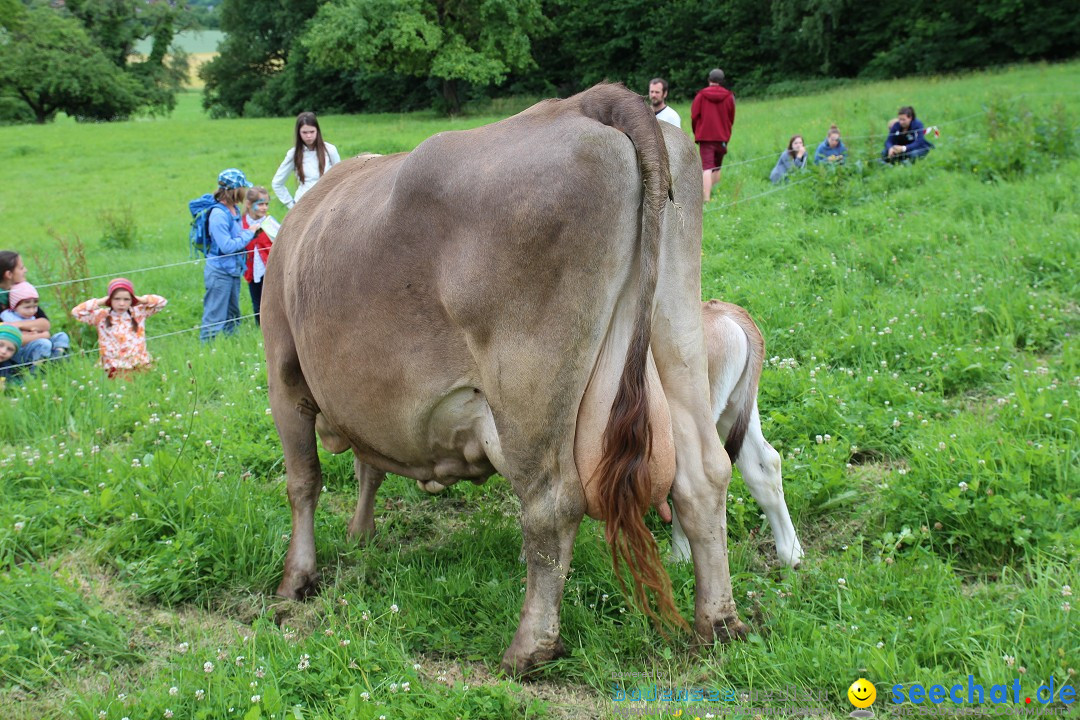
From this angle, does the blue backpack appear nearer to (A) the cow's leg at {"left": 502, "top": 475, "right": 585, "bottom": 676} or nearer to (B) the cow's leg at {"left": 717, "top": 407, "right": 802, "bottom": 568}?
(B) the cow's leg at {"left": 717, "top": 407, "right": 802, "bottom": 568}

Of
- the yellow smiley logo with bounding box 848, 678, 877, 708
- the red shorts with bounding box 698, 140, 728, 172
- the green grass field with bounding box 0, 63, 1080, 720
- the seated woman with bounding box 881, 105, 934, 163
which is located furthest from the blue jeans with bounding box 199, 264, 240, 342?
the seated woman with bounding box 881, 105, 934, 163

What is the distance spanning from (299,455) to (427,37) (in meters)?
35.8

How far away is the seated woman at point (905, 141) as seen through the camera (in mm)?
11383

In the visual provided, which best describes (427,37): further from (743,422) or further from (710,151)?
(743,422)

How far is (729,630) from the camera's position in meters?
3.16

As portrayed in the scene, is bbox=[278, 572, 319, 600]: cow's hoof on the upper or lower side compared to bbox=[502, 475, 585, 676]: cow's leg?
lower

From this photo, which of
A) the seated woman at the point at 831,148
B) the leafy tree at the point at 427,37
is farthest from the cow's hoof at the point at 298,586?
the leafy tree at the point at 427,37

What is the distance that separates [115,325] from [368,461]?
13.1ft

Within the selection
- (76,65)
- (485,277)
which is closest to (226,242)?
(485,277)

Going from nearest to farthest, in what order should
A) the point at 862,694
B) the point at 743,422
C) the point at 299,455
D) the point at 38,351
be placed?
the point at 862,694 < the point at 743,422 < the point at 299,455 < the point at 38,351

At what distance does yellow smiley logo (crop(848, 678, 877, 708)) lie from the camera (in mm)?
2752

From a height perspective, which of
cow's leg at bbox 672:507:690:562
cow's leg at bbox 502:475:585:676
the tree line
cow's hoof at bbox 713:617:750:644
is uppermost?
the tree line

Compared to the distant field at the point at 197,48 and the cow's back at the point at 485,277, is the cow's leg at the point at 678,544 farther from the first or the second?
the distant field at the point at 197,48

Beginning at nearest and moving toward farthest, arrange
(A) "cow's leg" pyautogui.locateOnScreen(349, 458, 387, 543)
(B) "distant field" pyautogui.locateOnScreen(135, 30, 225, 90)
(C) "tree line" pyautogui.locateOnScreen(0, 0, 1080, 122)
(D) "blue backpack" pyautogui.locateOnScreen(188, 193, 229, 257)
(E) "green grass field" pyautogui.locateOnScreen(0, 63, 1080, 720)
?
(E) "green grass field" pyautogui.locateOnScreen(0, 63, 1080, 720) → (A) "cow's leg" pyautogui.locateOnScreen(349, 458, 387, 543) → (D) "blue backpack" pyautogui.locateOnScreen(188, 193, 229, 257) → (C) "tree line" pyautogui.locateOnScreen(0, 0, 1080, 122) → (B) "distant field" pyautogui.locateOnScreen(135, 30, 225, 90)
